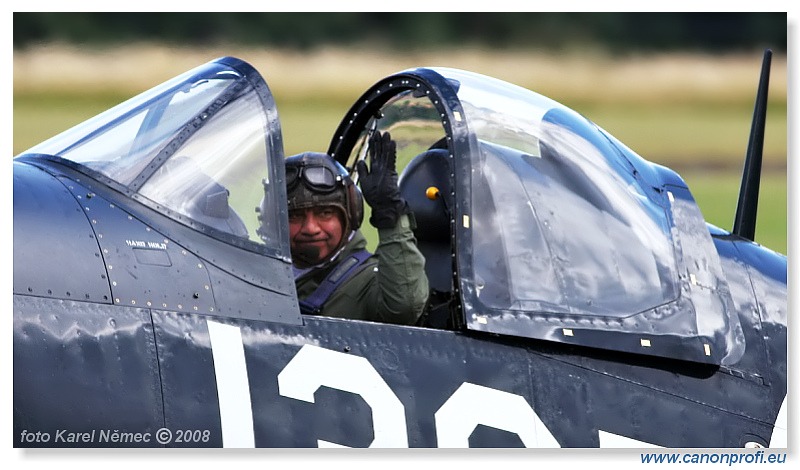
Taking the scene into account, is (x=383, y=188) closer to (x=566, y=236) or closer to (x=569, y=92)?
(x=566, y=236)

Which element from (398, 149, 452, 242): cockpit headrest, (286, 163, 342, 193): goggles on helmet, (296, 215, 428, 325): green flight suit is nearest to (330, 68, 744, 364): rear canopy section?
(296, 215, 428, 325): green flight suit

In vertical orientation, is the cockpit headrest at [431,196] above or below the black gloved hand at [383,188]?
below

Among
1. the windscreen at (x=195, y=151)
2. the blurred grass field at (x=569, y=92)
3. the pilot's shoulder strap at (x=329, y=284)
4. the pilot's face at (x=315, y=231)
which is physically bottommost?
the blurred grass field at (x=569, y=92)

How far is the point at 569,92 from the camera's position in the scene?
19234mm

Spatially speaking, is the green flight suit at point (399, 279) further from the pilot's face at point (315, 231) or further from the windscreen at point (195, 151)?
the windscreen at point (195, 151)

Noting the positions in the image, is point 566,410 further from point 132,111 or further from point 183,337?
point 132,111

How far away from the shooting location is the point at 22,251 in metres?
4.12

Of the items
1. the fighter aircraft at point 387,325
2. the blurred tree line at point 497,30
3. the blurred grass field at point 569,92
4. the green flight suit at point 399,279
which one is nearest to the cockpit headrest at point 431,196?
the fighter aircraft at point 387,325

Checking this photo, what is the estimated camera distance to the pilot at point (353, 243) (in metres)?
4.84

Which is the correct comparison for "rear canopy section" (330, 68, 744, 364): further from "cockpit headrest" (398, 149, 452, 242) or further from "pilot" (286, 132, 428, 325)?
"cockpit headrest" (398, 149, 452, 242)

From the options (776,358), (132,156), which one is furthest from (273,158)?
(776,358)

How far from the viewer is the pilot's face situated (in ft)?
17.1

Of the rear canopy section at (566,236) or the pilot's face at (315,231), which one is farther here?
the pilot's face at (315,231)

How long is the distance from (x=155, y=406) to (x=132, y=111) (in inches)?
57.9
